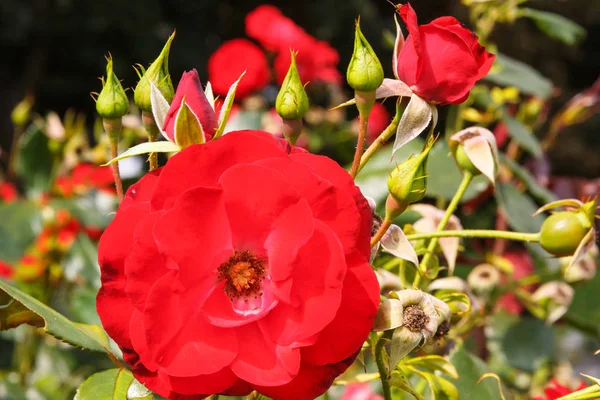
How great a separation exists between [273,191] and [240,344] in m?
0.07

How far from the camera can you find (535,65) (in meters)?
1.99

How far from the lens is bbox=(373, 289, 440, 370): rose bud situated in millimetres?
360

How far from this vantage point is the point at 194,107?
0.38 meters

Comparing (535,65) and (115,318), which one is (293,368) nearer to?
(115,318)

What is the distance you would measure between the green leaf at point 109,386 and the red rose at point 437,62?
0.72 feet

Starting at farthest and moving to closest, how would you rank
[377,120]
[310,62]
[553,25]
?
1. [377,120]
2. [310,62]
3. [553,25]

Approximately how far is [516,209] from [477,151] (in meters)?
0.30

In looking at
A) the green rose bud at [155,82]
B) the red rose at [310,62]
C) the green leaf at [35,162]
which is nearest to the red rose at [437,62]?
the green rose bud at [155,82]

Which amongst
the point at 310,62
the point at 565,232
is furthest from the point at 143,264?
the point at 310,62

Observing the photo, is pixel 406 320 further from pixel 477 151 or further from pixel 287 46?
pixel 287 46

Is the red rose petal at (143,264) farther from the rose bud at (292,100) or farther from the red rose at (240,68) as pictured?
the red rose at (240,68)

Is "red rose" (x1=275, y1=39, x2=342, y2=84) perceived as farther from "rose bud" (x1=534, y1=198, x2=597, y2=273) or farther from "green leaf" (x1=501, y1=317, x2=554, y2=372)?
"rose bud" (x1=534, y1=198, x2=597, y2=273)

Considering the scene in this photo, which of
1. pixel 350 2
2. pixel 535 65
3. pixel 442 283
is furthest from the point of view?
pixel 350 2

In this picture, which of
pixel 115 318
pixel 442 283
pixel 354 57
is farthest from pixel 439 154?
pixel 115 318
